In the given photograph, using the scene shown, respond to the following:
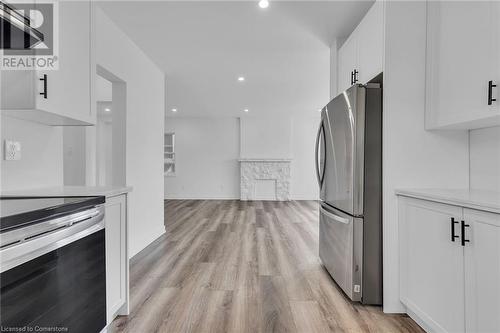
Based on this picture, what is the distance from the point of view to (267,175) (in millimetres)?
8195

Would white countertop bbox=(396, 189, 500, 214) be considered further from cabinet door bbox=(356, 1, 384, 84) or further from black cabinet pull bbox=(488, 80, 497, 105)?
cabinet door bbox=(356, 1, 384, 84)

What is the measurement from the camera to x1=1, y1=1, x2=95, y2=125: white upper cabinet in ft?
4.57

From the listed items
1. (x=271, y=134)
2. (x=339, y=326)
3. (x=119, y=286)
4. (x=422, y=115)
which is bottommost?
(x=339, y=326)

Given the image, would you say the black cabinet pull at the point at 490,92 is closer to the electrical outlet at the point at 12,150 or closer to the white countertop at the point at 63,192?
the white countertop at the point at 63,192

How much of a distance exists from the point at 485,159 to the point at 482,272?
3.00ft

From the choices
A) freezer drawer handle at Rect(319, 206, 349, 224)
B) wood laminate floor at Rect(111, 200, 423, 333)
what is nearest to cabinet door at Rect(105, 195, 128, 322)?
wood laminate floor at Rect(111, 200, 423, 333)

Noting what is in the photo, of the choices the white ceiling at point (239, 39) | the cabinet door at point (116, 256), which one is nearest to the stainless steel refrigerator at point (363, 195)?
the white ceiling at point (239, 39)

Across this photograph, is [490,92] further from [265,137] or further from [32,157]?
[265,137]

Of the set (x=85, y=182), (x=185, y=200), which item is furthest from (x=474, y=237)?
(x=185, y=200)

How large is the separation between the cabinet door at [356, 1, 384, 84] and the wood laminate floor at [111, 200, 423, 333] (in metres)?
1.87

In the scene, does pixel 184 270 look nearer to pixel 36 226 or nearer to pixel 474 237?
pixel 36 226

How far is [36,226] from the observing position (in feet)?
3.29

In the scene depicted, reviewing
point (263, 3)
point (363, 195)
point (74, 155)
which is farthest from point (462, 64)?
A: point (74, 155)

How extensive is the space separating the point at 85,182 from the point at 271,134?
5305mm
